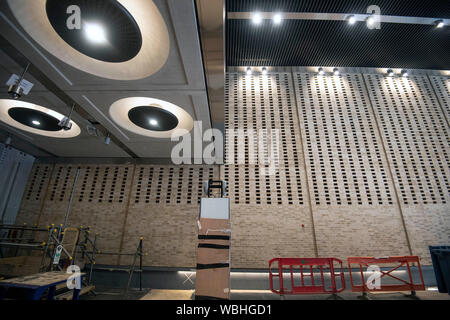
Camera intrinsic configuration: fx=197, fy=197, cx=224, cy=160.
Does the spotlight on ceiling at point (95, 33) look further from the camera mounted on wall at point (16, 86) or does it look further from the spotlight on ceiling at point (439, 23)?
the spotlight on ceiling at point (439, 23)

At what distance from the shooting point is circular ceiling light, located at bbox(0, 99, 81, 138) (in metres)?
4.99

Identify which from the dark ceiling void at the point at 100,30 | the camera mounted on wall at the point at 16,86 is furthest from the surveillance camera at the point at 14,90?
the dark ceiling void at the point at 100,30

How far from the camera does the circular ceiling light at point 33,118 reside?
4992 mm

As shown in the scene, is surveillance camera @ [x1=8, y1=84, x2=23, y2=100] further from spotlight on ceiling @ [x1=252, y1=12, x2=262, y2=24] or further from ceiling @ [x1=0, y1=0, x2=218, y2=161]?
spotlight on ceiling @ [x1=252, y1=12, x2=262, y2=24]

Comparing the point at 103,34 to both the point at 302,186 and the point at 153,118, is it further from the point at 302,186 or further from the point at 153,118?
the point at 302,186

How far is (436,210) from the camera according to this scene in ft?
22.0

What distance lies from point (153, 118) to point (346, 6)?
7512mm

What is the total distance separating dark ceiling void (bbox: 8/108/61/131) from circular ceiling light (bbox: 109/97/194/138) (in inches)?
76.3

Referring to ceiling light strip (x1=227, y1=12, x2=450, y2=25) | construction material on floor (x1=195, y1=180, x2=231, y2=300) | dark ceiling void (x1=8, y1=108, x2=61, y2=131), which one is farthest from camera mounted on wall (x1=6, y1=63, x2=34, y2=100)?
ceiling light strip (x1=227, y1=12, x2=450, y2=25)

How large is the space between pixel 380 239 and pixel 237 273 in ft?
15.5
